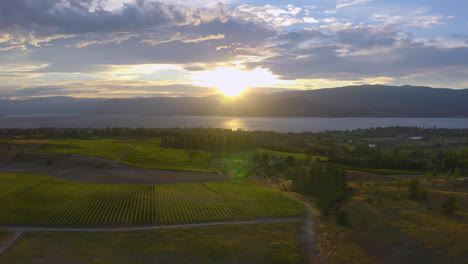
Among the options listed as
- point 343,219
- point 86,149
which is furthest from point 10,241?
point 86,149

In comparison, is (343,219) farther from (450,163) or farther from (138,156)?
(138,156)

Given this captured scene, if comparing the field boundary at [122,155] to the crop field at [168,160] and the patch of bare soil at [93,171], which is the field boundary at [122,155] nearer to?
the crop field at [168,160]

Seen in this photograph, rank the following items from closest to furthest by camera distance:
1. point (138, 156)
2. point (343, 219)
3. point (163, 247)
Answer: point (163, 247) → point (343, 219) → point (138, 156)

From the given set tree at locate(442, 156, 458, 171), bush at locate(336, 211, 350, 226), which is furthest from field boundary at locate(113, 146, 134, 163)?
tree at locate(442, 156, 458, 171)

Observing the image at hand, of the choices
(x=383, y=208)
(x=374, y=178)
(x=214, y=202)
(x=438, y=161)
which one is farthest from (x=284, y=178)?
(x=438, y=161)

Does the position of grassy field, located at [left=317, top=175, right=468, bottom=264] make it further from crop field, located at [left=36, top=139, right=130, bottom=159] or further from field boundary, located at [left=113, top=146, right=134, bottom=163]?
crop field, located at [left=36, top=139, right=130, bottom=159]

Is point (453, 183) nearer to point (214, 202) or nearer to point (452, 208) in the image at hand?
point (452, 208)

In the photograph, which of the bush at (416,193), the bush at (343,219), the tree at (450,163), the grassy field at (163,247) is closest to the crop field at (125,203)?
the grassy field at (163,247)
